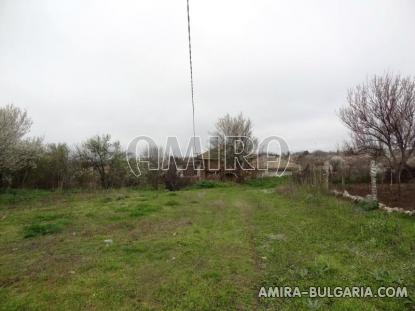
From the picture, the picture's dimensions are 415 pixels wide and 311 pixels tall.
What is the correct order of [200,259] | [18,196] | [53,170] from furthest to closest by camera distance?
[53,170]
[18,196]
[200,259]

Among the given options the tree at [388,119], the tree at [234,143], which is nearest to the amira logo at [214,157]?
the tree at [234,143]

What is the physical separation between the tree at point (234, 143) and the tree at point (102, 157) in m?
9.32

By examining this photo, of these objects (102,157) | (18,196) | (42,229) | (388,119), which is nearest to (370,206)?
(388,119)

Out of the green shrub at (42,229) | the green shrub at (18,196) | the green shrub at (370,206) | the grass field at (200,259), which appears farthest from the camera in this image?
the green shrub at (18,196)

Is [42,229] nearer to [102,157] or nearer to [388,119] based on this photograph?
[388,119]

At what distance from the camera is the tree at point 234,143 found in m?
27.5

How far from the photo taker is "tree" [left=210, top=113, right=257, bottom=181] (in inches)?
1085

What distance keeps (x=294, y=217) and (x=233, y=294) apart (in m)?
5.41

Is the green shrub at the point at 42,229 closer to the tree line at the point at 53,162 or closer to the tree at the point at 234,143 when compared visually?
the tree line at the point at 53,162

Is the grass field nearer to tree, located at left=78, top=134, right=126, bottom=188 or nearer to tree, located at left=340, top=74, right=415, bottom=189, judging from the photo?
tree, located at left=340, top=74, right=415, bottom=189

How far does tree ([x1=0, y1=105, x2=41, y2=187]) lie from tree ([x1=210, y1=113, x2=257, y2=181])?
1480 centimetres

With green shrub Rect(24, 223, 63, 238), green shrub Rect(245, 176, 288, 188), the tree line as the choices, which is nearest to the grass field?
green shrub Rect(24, 223, 63, 238)

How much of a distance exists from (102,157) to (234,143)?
1124 centimetres

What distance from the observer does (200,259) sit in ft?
18.3
